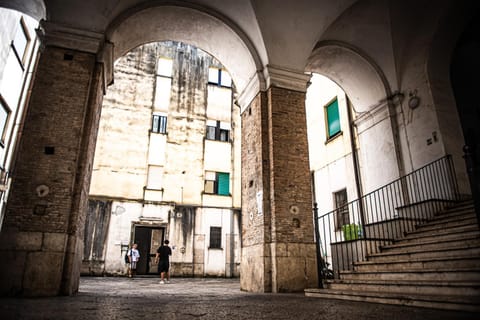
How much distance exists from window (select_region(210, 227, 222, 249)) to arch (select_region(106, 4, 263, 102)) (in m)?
9.64

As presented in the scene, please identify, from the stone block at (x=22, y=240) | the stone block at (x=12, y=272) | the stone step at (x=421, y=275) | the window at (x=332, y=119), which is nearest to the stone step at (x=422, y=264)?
the stone step at (x=421, y=275)

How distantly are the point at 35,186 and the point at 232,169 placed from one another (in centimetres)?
1274

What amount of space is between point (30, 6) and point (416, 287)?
364 inches

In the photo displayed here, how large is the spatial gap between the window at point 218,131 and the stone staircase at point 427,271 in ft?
42.4

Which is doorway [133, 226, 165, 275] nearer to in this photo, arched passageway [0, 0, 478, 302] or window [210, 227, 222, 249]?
window [210, 227, 222, 249]

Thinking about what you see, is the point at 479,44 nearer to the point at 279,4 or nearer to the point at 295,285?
the point at 279,4

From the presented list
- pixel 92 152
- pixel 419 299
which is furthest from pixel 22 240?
pixel 419 299

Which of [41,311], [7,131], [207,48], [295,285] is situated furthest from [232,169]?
[41,311]

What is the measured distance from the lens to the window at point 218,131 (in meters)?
18.6

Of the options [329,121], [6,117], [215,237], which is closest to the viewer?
[6,117]

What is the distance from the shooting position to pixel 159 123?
1788 centimetres

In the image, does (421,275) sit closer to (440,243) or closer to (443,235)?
(440,243)

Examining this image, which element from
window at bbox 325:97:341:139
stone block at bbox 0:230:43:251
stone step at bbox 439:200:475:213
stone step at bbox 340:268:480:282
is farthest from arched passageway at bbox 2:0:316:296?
window at bbox 325:97:341:139

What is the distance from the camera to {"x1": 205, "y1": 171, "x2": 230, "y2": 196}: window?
58.2 feet
